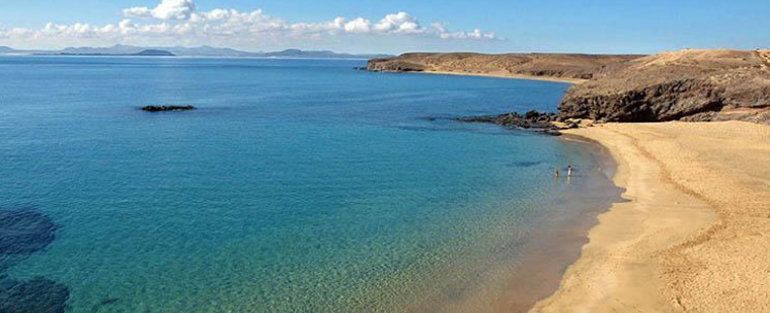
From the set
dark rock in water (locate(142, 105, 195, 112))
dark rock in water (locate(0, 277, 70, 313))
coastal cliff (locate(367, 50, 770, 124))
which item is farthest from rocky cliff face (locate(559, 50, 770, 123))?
dark rock in water (locate(0, 277, 70, 313))

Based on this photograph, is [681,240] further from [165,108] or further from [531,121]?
[165,108]

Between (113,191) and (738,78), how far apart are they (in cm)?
6670

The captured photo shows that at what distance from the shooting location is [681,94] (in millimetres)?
70375

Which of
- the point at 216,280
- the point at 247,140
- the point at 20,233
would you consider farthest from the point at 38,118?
the point at 216,280

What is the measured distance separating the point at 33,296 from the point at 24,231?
886 cm

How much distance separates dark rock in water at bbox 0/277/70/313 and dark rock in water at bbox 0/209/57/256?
3941 mm

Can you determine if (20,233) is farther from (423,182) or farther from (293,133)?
(293,133)

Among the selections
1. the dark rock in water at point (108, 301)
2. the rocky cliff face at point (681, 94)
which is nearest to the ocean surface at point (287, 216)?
the dark rock in water at point (108, 301)

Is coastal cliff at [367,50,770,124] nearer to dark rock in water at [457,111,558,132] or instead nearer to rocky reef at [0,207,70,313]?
dark rock in water at [457,111,558,132]

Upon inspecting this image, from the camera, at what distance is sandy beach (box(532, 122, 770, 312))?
74.2 ft

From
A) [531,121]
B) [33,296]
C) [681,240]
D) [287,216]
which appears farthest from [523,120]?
[33,296]

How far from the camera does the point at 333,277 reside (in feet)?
82.3

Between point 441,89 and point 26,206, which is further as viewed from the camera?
point 441,89

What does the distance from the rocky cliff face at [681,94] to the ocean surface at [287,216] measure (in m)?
14.1
